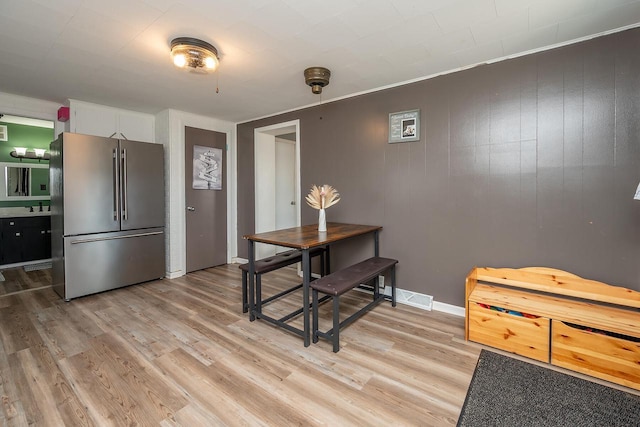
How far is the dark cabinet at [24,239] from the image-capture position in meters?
4.46

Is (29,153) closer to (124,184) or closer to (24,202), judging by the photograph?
(24,202)

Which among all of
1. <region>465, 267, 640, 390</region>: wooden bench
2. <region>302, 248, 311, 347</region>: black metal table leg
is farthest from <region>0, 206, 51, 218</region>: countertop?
<region>465, 267, 640, 390</region>: wooden bench

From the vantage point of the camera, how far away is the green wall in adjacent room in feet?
16.0

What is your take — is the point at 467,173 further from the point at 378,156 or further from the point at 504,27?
the point at 504,27

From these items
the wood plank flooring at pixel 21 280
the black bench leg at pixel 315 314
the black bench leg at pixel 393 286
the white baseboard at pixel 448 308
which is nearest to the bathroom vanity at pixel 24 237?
the wood plank flooring at pixel 21 280

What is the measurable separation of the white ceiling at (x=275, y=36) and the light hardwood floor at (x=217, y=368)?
2.37 m

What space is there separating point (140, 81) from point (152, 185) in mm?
1343

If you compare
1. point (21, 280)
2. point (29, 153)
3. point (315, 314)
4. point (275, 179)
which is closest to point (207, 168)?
point (275, 179)

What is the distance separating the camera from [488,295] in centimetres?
233

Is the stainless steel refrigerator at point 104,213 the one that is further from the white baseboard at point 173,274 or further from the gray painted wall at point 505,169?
the gray painted wall at point 505,169

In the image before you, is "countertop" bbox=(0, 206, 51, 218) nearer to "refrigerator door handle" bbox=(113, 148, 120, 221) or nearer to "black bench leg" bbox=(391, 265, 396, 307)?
"refrigerator door handle" bbox=(113, 148, 120, 221)

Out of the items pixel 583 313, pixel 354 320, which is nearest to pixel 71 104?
pixel 354 320

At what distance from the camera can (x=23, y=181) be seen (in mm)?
5043

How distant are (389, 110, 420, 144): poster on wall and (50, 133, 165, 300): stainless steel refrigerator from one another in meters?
3.05
